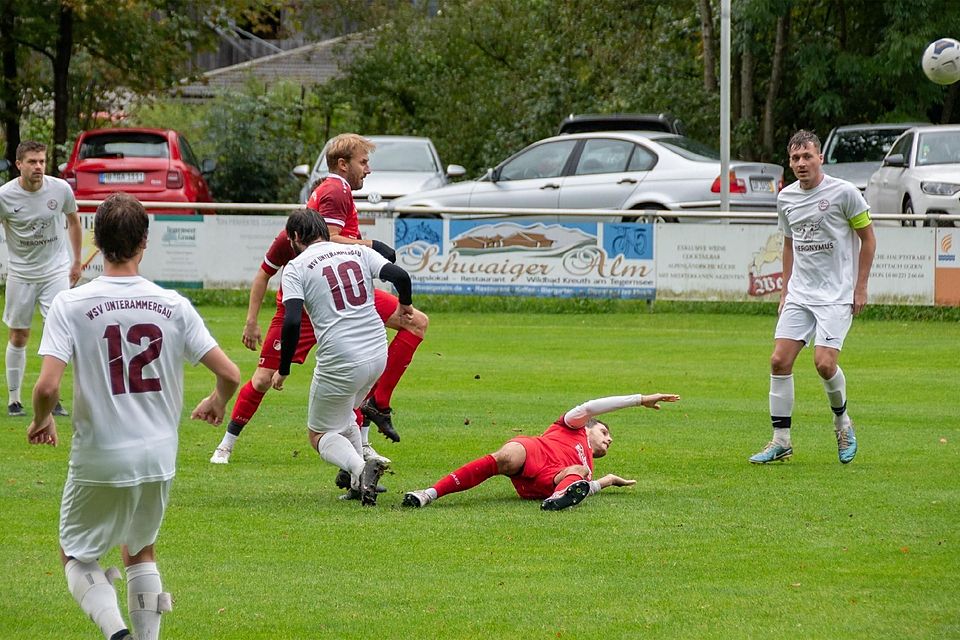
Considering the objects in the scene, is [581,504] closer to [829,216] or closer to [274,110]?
[829,216]

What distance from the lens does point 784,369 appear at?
Answer: 33.2 feet

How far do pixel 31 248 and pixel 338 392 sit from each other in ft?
15.9

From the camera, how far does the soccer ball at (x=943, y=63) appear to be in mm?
18469

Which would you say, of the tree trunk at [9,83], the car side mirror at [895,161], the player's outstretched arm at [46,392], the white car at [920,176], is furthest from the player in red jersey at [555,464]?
the tree trunk at [9,83]

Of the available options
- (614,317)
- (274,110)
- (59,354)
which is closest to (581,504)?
(59,354)

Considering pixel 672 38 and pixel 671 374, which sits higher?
pixel 672 38

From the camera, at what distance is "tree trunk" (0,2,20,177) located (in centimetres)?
2916

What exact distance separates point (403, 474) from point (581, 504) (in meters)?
1.49

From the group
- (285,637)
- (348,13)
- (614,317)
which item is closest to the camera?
(285,637)

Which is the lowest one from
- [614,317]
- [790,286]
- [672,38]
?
[614,317]

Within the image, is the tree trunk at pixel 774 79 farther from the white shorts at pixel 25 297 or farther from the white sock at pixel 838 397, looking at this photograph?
the white sock at pixel 838 397

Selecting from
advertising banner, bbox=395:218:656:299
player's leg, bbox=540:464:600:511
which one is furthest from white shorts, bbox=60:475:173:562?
advertising banner, bbox=395:218:656:299

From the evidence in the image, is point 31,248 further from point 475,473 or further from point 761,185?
point 761,185

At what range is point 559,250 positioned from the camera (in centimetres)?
2116
